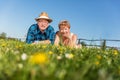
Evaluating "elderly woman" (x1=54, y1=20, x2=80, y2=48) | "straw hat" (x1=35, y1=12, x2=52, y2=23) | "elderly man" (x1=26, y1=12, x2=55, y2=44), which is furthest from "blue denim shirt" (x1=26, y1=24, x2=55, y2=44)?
"elderly woman" (x1=54, y1=20, x2=80, y2=48)

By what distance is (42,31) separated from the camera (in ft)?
37.5

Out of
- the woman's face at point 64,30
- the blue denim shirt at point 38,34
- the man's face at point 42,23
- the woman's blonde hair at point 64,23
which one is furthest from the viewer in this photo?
the blue denim shirt at point 38,34

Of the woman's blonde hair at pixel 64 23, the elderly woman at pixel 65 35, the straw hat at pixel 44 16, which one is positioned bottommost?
the elderly woman at pixel 65 35

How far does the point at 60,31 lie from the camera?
10602 millimetres

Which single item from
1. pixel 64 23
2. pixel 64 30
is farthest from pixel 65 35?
pixel 64 23

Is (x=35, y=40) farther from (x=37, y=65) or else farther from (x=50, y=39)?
(x=37, y=65)

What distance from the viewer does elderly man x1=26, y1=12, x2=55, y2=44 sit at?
1103 cm

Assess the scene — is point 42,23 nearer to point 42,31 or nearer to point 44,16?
point 44,16

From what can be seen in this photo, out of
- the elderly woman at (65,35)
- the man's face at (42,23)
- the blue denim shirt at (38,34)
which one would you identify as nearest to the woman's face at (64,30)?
the elderly woman at (65,35)

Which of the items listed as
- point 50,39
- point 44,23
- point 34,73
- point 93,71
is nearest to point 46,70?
point 34,73

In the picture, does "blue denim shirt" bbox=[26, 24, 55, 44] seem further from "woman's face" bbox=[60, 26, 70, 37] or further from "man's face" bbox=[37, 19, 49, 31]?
"woman's face" bbox=[60, 26, 70, 37]

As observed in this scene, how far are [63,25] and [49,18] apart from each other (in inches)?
41.7

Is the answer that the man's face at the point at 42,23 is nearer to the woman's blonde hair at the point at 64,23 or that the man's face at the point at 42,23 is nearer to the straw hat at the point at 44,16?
the straw hat at the point at 44,16

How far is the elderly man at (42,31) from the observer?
11031 mm
